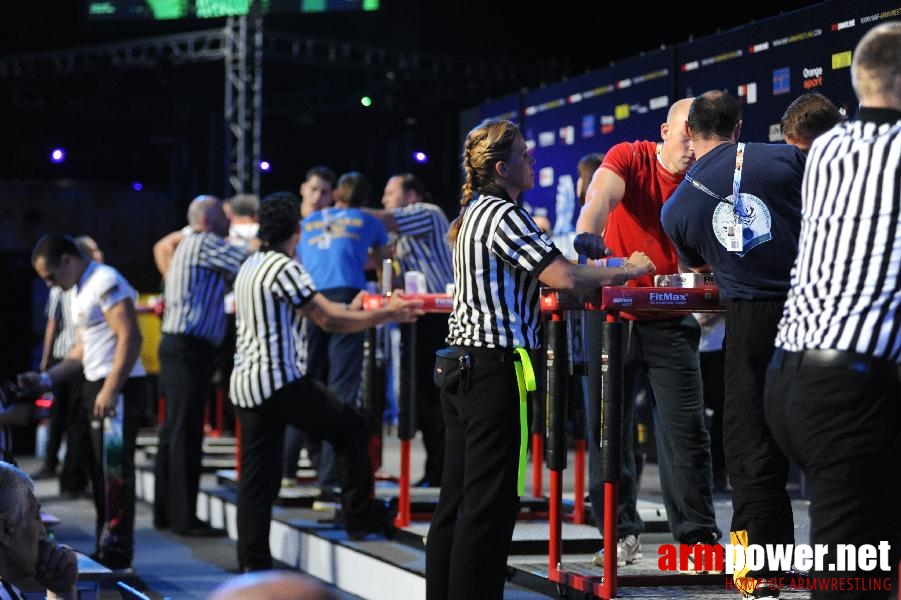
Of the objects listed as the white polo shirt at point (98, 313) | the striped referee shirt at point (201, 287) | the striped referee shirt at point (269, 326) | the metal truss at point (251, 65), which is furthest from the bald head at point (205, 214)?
the metal truss at point (251, 65)

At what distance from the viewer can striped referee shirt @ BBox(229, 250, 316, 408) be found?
529 cm

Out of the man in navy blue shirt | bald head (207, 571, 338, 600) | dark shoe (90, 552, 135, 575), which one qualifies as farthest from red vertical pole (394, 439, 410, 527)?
bald head (207, 571, 338, 600)

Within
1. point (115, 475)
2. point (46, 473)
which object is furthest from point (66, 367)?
point (46, 473)

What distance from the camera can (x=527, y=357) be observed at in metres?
3.58

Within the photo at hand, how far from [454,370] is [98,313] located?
8.52ft

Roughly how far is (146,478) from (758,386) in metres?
5.78

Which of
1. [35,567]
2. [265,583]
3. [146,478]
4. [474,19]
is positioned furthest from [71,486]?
[474,19]

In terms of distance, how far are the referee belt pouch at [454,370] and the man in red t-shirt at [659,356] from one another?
673 mm

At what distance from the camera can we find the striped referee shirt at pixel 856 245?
2439 mm

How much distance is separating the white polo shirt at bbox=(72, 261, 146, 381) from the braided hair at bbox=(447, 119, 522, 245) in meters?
2.43

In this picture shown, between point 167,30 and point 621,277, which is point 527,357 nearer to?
point 621,277

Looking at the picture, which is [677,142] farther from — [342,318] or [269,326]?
[269,326]

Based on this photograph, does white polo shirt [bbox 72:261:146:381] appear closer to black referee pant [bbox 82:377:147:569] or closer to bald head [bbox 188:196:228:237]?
black referee pant [bbox 82:377:147:569]

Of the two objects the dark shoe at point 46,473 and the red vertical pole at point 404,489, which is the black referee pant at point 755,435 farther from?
the dark shoe at point 46,473
